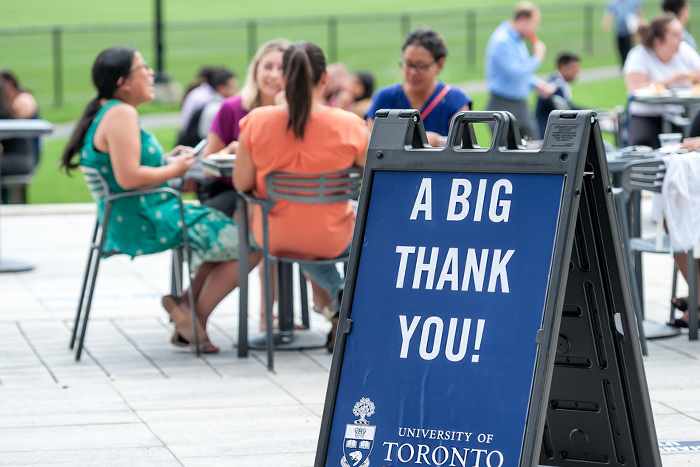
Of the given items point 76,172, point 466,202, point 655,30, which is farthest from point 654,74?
point 76,172

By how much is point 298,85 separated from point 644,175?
184cm

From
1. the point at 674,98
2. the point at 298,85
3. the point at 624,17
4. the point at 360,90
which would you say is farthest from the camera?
the point at 624,17

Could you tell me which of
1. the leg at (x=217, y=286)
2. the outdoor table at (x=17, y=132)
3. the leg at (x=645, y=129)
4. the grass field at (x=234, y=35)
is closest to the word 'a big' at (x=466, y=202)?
the leg at (x=217, y=286)

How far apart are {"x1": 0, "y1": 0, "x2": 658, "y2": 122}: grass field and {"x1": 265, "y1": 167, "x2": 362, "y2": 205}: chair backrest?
18.7m

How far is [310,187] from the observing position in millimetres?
5582

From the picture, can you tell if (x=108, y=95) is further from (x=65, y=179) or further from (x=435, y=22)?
(x=435, y=22)

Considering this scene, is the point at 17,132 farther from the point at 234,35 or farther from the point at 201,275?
the point at 234,35

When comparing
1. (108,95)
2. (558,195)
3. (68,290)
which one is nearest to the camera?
(558,195)

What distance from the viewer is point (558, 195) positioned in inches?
129

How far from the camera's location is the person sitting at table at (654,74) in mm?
10094

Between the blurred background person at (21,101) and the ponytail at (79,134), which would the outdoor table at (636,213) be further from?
the blurred background person at (21,101)

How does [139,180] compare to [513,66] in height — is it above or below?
below

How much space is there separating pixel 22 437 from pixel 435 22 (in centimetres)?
3493

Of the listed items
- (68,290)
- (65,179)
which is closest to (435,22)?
(65,179)
